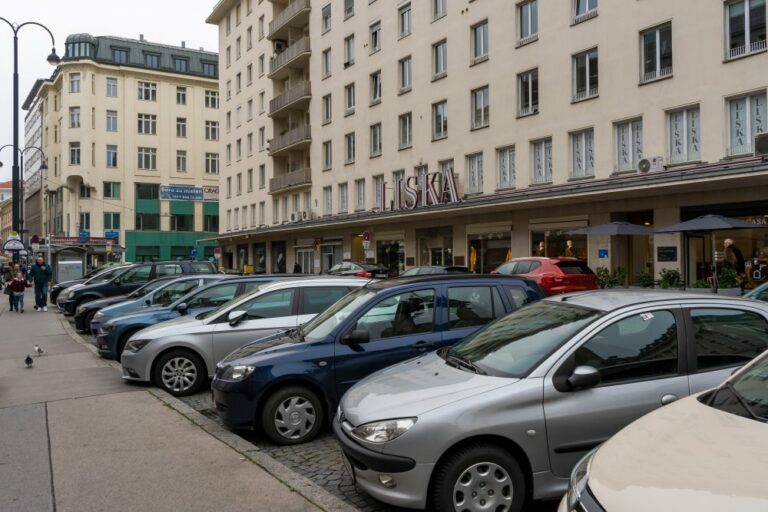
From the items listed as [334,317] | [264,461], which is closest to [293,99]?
[334,317]

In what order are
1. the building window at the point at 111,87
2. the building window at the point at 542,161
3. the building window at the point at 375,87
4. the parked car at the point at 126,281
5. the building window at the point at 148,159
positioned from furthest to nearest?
the building window at the point at 148,159, the building window at the point at 111,87, the building window at the point at 375,87, the building window at the point at 542,161, the parked car at the point at 126,281

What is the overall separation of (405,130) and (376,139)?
8.73ft

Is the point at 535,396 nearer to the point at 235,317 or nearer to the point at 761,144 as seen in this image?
the point at 235,317

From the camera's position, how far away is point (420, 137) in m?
30.7

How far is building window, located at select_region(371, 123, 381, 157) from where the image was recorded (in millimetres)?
34219

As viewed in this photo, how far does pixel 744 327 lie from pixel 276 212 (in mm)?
42969

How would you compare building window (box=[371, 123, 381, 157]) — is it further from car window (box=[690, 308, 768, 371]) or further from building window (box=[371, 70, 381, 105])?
car window (box=[690, 308, 768, 371])

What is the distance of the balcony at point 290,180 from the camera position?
40.7 metres

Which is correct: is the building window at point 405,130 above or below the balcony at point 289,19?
below

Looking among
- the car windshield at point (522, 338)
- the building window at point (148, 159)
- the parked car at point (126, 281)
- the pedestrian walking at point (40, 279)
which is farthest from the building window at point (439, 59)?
the building window at point (148, 159)

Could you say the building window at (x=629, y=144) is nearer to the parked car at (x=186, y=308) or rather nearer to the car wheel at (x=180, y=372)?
the parked car at (x=186, y=308)

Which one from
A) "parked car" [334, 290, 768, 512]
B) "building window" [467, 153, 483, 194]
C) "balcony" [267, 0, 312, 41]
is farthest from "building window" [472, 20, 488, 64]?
"parked car" [334, 290, 768, 512]

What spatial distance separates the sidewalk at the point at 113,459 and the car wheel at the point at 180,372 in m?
0.36

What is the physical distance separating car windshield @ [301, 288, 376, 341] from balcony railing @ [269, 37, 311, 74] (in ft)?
121
